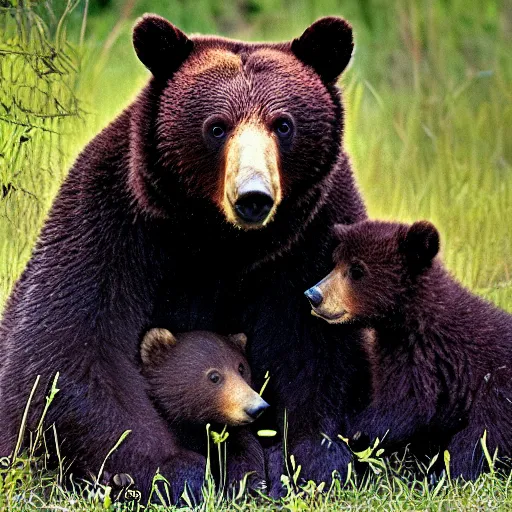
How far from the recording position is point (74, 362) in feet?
18.5

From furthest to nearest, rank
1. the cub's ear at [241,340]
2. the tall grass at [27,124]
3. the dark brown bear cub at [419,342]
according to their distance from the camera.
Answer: the tall grass at [27,124] < the cub's ear at [241,340] < the dark brown bear cub at [419,342]

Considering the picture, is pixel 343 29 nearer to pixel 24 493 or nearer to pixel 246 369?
pixel 246 369

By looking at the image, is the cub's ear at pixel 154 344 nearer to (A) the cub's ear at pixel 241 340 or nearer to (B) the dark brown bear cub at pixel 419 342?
(A) the cub's ear at pixel 241 340

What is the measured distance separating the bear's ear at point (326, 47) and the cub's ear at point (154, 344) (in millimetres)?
1454

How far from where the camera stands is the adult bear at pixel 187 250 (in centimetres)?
550

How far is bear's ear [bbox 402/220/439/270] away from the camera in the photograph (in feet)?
19.5

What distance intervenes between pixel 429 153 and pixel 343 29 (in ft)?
12.8

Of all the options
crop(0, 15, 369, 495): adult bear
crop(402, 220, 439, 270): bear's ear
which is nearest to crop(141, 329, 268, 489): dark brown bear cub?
crop(0, 15, 369, 495): adult bear

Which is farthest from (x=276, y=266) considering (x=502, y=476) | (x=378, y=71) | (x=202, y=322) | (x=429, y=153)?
(x=378, y=71)

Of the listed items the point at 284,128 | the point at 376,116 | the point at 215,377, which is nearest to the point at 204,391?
the point at 215,377

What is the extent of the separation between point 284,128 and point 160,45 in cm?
67

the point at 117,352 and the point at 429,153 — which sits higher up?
the point at 429,153

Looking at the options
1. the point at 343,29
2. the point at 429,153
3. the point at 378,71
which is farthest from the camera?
the point at 378,71

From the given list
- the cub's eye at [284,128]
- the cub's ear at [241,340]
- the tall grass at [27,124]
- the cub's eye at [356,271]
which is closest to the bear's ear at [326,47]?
Answer: the cub's eye at [284,128]
